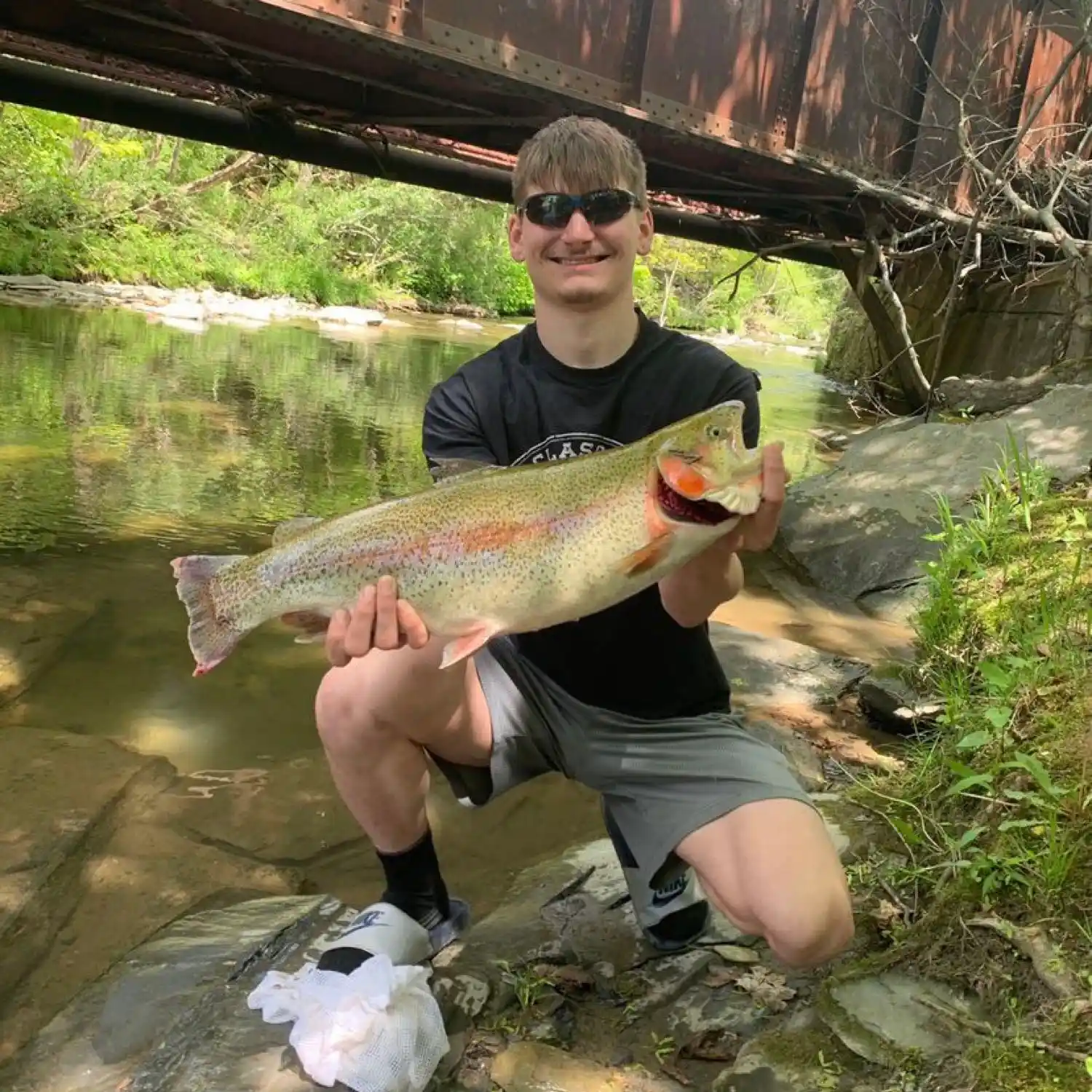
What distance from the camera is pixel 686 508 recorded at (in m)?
2.09

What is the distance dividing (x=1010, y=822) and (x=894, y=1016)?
0.57 metres

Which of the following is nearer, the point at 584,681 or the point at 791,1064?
the point at 791,1064

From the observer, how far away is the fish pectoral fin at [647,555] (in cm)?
209

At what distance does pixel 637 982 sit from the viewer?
2457 mm

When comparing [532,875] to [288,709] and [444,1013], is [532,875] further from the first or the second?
[288,709]

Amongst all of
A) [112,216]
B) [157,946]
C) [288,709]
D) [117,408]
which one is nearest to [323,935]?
[157,946]

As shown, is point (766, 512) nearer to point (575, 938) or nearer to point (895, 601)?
point (575, 938)

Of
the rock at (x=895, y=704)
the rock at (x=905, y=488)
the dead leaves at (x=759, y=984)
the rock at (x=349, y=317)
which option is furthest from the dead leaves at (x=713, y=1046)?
the rock at (x=349, y=317)

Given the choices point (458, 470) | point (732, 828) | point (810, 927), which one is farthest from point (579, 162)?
point (810, 927)

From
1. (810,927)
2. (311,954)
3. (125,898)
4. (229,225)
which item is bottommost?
(125,898)

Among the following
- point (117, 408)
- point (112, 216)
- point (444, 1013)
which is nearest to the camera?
point (444, 1013)

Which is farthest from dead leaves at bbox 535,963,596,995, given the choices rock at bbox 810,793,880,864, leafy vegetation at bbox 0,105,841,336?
leafy vegetation at bbox 0,105,841,336

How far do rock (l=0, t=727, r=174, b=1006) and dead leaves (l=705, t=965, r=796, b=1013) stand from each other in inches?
73.2

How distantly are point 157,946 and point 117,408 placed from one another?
863 centimetres
